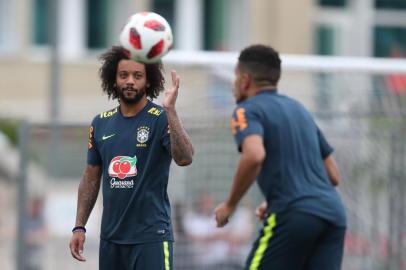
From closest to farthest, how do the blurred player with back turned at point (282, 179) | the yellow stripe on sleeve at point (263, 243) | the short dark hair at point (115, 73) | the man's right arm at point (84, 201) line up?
1. the blurred player with back turned at point (282, 179)
2. the yellow stripe on sleeve at point (263, 243)
3. the short dark hair at point (115, 73)
4. the man's right arm at point (84, 201)

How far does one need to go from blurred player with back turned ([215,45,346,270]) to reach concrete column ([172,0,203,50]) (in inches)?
655

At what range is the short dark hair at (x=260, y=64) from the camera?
7.75 metres

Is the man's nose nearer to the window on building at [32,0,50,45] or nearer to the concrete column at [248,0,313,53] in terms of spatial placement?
the window on building at [32,0,50,45]

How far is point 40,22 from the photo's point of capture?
23953 mm

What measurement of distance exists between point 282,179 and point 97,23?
671 inches

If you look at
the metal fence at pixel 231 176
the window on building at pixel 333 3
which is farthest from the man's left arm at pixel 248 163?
the window on building at pixel 333 3

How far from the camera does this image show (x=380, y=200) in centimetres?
1224

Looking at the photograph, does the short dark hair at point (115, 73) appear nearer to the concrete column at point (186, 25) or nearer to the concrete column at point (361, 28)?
the concrete column at point (186, 25)

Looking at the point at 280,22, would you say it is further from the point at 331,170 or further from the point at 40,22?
the point at 331,170

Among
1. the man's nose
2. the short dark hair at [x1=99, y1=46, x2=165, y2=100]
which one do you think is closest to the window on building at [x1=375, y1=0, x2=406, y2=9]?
the short dark hair at [x1=99, y1=46, x2=165, y2=100]

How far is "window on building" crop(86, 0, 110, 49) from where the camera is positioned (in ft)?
79.6

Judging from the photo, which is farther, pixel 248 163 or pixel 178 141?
pixel 178 141

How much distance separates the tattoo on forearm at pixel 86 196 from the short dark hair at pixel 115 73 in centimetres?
54

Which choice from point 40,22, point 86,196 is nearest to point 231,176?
point 86,196
